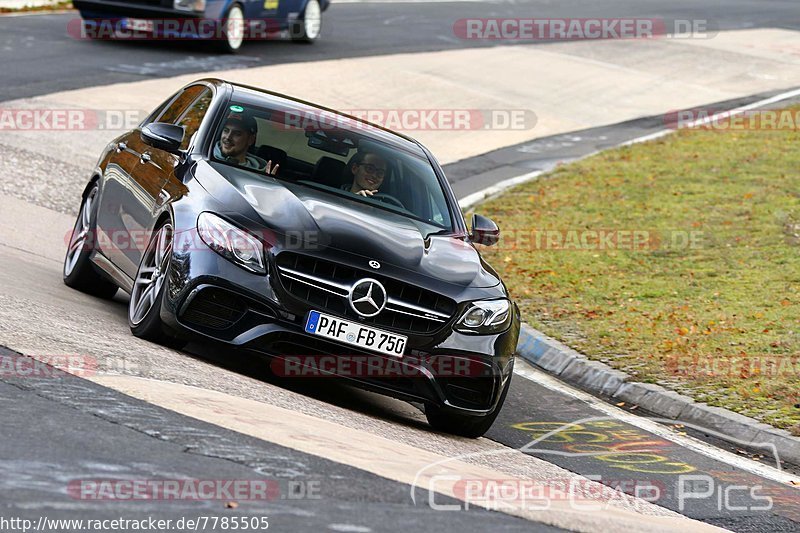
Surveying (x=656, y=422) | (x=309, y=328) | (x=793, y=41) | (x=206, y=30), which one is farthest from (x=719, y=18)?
(x=309, y=328)

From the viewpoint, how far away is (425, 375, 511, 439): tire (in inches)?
289

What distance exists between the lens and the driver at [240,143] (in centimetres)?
808

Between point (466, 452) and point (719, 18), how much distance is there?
30.5m

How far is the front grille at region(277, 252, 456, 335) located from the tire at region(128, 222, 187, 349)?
2.50 ft

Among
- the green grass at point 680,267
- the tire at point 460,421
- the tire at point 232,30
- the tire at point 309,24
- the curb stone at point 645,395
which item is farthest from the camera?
the tire at point 309,24

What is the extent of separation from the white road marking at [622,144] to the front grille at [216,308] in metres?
5.25

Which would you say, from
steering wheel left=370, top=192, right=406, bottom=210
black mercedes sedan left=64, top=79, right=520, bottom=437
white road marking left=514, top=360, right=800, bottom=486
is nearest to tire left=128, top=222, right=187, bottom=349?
black mercedes sedan left=64, top=79, right=520, bottom=437

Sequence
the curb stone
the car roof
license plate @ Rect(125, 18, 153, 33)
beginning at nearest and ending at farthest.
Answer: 1. the curb stone
2. the car roof
3. license plate @ Rect(125, 18, 153, 33)

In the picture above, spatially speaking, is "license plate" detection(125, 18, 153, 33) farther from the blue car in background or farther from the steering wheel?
the steering wheel

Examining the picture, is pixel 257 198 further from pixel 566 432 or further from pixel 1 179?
pixel 1 179

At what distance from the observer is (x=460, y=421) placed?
24.2 ft

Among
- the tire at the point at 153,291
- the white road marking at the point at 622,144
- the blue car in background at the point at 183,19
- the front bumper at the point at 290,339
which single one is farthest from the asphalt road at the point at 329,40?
the front bumper at the point at 290,339

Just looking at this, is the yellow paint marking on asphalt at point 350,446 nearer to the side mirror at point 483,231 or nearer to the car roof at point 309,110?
the side mirror at point 483,231

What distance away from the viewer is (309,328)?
686 cm
